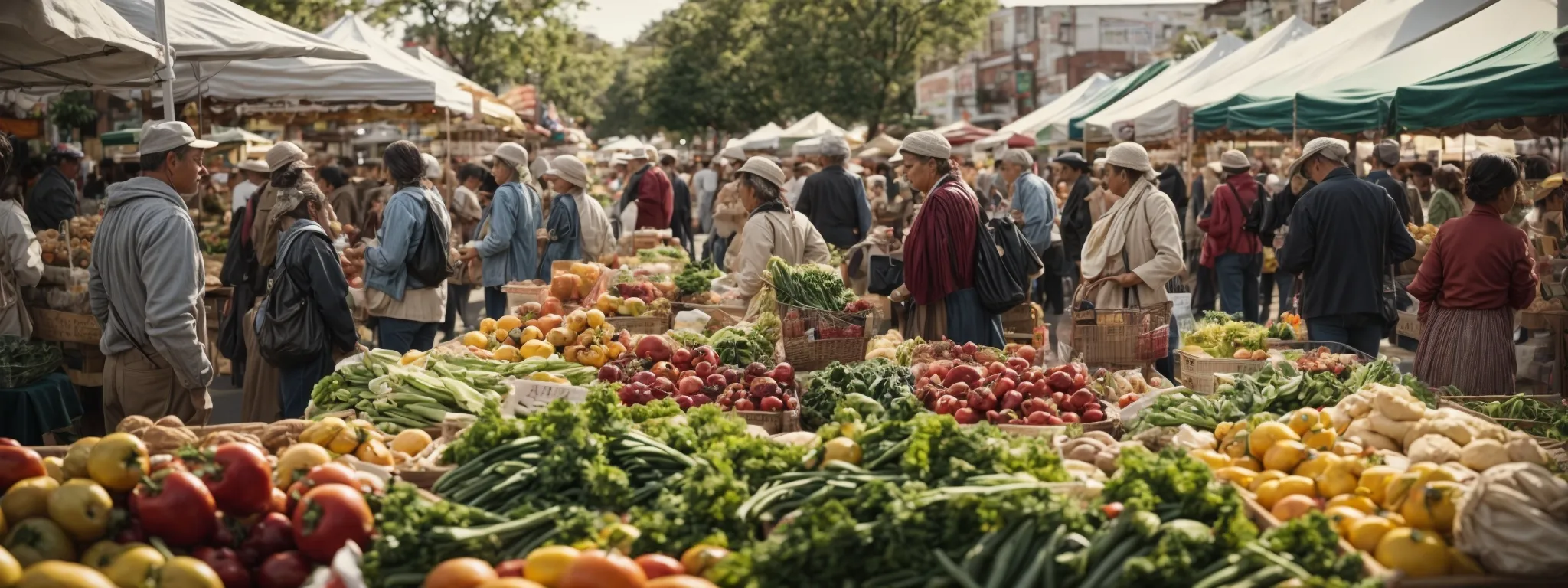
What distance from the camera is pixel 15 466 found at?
3.77 m

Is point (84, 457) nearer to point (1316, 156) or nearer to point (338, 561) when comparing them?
point (338, 561)

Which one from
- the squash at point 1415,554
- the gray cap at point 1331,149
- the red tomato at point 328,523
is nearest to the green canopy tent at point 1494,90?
the gray cap at point 1331,149

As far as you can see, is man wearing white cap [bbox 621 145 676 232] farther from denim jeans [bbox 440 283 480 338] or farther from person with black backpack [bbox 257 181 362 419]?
person with black backpack [bbox 257 181 362 419]

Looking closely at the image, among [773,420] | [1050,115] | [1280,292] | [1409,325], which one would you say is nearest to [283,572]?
[773,420]

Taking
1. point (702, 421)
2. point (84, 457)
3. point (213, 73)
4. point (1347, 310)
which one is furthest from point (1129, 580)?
point (213, 73)

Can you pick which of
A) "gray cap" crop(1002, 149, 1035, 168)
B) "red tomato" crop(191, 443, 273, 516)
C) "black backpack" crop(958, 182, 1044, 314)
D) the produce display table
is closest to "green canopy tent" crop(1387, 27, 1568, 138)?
"black backpack" crop(958, 182, 1044, 314)

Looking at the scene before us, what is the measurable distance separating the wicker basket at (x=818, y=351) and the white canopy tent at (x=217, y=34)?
4.61 meters

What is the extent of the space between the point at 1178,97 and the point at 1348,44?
15.3 feet

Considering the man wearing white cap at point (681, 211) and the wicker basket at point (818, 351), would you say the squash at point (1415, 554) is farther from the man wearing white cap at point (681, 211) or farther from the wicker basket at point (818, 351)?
the man wearing white cap at point (681, 211)

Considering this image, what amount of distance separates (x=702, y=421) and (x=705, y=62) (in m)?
56.6

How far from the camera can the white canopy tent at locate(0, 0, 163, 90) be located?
6.09 m

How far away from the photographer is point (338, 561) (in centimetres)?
326

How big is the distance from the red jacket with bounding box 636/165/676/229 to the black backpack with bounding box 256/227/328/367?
33.4 feet

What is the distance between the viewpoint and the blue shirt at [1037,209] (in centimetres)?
1398
